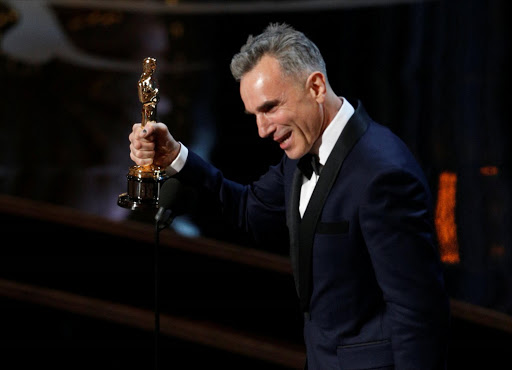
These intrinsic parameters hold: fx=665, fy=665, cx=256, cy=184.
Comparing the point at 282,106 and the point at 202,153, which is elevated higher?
the point at 202,153

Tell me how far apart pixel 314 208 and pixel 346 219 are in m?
0.08

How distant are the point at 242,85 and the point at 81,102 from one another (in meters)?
2.95

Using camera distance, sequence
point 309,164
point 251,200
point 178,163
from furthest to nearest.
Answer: point 251,200
point 178,163
point 309,164

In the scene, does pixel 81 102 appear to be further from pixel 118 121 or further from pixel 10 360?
pixel 10 360

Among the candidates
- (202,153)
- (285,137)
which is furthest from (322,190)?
(202,153)

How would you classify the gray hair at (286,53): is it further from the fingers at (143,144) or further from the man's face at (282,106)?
the fingers at (143,144)

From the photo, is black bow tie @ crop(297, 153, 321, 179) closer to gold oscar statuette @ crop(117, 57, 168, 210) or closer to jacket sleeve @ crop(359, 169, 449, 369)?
jacket sleeve @ crop(359, 169, 449, 369)

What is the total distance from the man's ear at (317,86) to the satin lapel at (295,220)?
204mm

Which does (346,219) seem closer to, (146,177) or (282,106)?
(282,106)

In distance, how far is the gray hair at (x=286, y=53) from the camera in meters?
1.40

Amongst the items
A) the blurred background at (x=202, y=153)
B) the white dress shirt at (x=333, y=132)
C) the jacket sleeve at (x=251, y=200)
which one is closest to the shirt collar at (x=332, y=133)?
the white dress shirt at (x=333, y=132)

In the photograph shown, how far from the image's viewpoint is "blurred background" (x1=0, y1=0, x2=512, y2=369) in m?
2.87

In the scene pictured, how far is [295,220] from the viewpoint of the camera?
149 centimetres

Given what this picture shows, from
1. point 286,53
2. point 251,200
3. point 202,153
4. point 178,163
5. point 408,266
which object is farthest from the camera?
point 202,153
